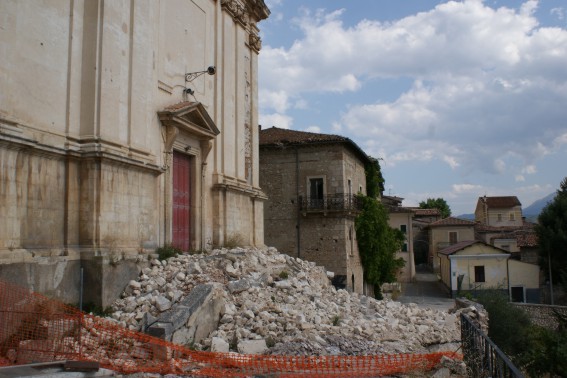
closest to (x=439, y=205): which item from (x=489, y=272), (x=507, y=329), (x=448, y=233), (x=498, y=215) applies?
(x=498, y=215)

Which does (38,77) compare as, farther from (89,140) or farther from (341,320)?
(341,320)

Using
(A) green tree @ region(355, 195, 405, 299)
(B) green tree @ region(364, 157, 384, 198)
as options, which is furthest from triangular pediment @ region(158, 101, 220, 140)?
(B) green tree @ region(364, 157, 384, 198)

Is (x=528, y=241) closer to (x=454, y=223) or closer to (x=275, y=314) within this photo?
(x=454, y=223)

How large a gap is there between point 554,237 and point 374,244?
11.1 m

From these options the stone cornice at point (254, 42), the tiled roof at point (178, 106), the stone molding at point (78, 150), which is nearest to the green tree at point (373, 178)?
the stone cornice at point (254, 42)

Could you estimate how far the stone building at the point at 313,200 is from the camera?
87.3ft

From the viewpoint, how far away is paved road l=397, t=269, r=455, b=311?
2925 cm

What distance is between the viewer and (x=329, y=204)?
26.8 meters

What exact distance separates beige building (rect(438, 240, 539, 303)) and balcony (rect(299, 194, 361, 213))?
1102 cm

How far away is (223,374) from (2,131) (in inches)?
201

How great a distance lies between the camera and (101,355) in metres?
7.07

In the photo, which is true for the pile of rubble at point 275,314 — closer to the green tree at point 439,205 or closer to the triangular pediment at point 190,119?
the triangular pediment at point 190,119

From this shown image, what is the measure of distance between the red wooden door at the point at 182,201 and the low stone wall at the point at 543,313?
51.6 feet

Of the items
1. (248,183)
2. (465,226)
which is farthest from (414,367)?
(465,226)
